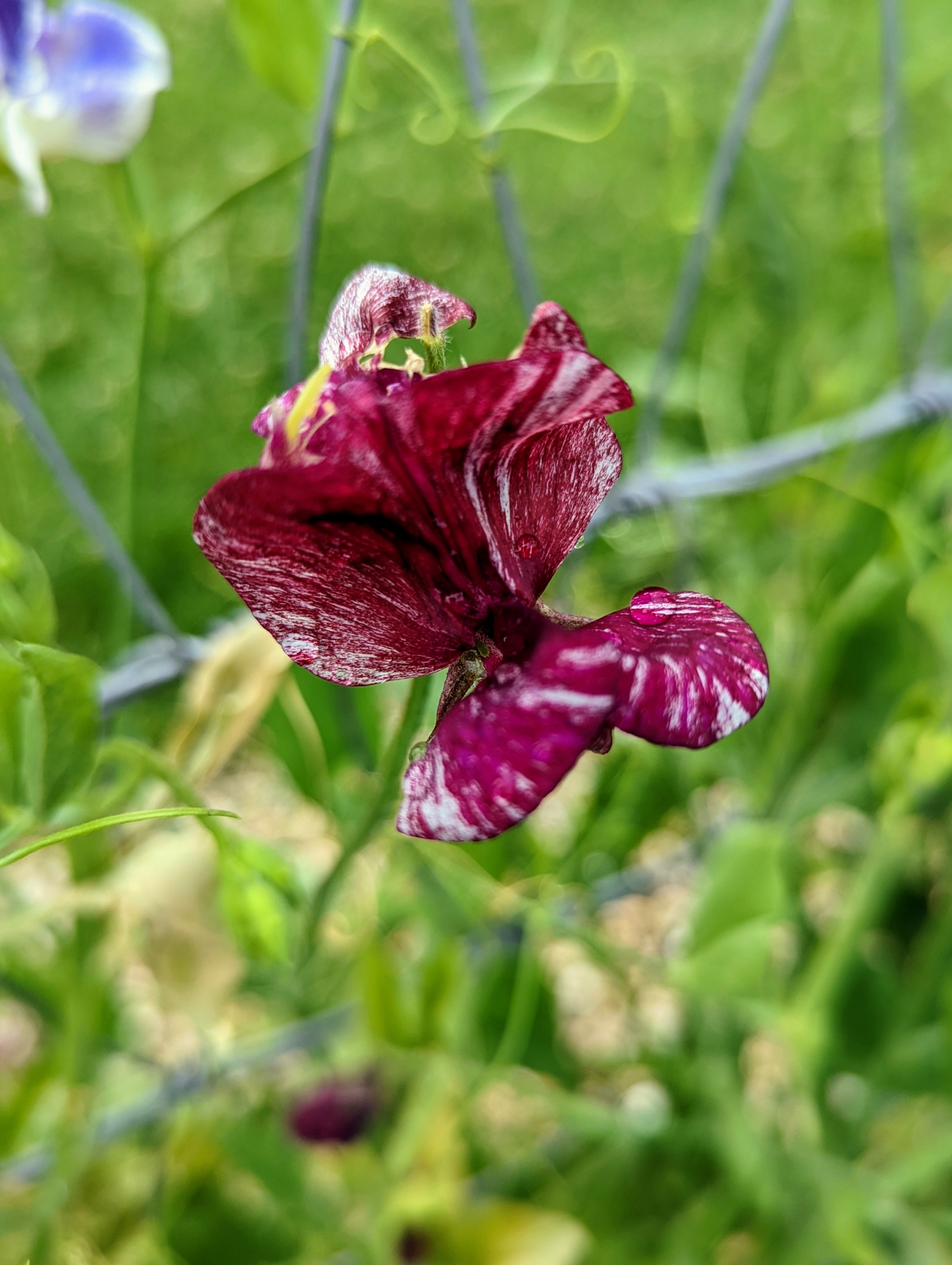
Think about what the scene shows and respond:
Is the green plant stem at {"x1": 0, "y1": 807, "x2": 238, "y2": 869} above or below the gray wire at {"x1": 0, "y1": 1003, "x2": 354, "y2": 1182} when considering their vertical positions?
above

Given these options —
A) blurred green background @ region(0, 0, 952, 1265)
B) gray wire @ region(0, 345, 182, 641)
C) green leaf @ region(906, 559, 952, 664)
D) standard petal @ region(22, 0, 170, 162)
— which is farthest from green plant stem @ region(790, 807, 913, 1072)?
standard petal @ region(22, 0, 170, 162)

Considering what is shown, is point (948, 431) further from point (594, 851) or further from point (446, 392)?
point (446, 392)

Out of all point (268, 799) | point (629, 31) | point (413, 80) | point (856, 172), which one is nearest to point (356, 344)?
point (413, 80)

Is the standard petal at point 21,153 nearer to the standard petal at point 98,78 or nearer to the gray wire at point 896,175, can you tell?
the standard petal at point 98,78

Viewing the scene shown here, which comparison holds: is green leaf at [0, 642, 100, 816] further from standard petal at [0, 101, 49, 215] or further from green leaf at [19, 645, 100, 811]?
standard petal at [0, 101, 49, 215]

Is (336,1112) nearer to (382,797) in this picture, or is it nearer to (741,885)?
(741,885)

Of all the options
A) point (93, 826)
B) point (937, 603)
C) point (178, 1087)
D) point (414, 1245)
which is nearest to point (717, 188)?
point (937, 603)

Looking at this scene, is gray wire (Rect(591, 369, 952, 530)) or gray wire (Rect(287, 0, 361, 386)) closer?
gray wire (Rect(287, 0, 361, 386))

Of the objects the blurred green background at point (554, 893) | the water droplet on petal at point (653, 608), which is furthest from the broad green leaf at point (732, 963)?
the water droplet on petal at point (653, 608)

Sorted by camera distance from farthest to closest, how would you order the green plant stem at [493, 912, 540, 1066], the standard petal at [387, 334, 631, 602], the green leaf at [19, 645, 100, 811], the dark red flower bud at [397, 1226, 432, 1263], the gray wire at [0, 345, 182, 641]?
the dark red flower bud at [397, 1226, 432, 1263] < the green plant stem at [493, 912, 540, 1066] < the gray wire at [0, 345, 182, 641] < the green leaf at [19, 645, 100, 811] < the standard petal at [387, 334, 631, 602]
